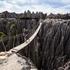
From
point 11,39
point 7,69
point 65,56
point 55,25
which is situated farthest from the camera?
point 11,39

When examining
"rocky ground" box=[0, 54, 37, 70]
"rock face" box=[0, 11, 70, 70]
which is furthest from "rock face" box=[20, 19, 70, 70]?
"rocky ground" box=[0, 54, 37, 70]

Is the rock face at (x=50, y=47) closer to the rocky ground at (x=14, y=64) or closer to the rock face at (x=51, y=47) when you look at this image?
the rock face at (x=51, y=47)

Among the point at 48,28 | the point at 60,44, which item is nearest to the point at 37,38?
the point at 48,28

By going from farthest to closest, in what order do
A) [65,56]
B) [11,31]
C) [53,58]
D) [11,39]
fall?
1. [11,31]
2. [11,39]
3. [53,58]
4. [65,56]

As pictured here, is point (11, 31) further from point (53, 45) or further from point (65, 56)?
point (65, 56)

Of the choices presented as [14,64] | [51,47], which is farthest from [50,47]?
[14,64]

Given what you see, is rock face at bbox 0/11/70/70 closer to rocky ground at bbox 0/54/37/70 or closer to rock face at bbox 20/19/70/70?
rock face at bbox 20/19/70/70

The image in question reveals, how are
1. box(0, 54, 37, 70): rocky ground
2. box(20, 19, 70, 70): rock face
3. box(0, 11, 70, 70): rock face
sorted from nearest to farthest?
box(0, 54, 37, 70): rocky ground, box(0, 11, 70, 70): rock face, box(20, 19, 70, 70): rock face

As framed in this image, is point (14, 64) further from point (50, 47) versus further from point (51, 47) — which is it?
point (50, 47)

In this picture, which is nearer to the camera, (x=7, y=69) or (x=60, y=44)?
(x=7, y=69)

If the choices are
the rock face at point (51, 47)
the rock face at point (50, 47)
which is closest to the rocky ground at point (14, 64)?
the rock face at point (50, 47)

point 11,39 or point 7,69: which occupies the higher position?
point 7,69
